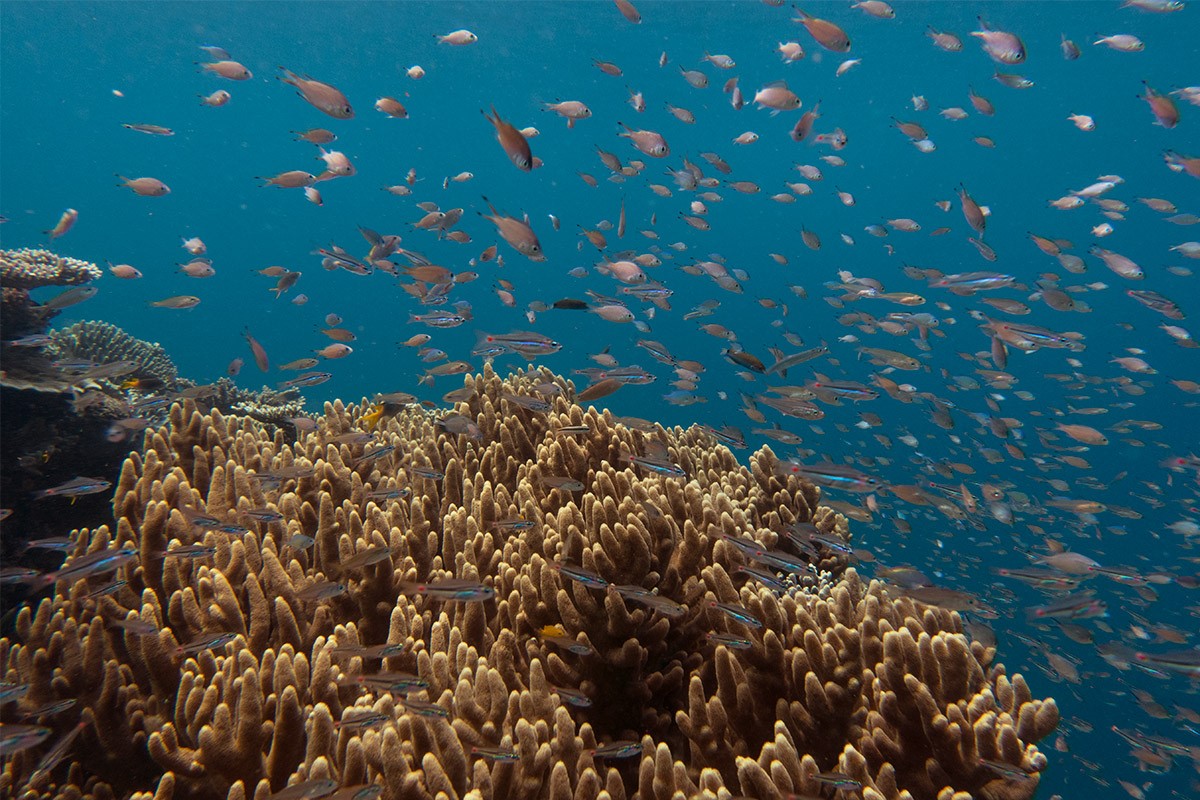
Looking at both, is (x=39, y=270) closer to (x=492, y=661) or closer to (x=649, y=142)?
(x=649, y=142)

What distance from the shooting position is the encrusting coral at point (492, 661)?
246 centimetres

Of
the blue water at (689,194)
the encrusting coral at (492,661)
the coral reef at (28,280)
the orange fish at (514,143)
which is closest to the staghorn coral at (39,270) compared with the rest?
the coral reef at (28,280)

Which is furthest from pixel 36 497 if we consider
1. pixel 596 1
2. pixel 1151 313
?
pixel 1151 313

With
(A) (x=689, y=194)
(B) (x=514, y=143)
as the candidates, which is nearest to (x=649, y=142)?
(B) (x=514, y=143)

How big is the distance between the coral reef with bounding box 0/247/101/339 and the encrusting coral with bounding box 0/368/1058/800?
4457 millimetres

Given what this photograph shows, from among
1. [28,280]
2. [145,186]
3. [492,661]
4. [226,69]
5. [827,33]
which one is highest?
[226,69]

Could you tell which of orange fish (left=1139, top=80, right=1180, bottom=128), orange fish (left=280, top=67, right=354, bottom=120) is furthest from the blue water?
orange fish (left=280, top=67, right=354, bottom=120)

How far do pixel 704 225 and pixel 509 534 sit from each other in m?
8.68

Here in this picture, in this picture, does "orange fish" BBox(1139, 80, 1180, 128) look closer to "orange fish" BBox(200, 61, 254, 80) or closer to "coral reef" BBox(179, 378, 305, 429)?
"coral reef" BBox(179, 378, 305, 429)

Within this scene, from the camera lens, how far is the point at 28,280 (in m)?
7.41

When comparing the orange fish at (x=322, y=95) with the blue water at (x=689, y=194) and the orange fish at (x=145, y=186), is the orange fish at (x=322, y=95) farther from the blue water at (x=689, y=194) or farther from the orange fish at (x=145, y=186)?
the blue water at (x=689, y=194)

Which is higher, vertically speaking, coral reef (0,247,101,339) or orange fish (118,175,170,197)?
orange fish (118,175,170,197)

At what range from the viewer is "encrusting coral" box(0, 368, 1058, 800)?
246cm

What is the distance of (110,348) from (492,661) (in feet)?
36.7
